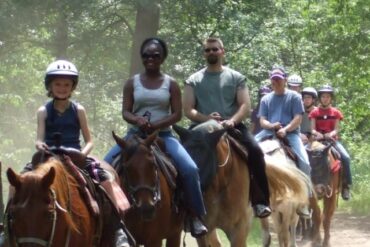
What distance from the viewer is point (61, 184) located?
642cm

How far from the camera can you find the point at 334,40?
2203 cm

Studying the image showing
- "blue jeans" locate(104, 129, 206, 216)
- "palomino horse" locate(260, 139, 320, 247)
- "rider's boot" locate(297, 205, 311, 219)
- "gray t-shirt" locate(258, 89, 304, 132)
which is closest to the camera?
"blue jeans" locate(104, 129, 206, 216)

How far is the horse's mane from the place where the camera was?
625 centimetres

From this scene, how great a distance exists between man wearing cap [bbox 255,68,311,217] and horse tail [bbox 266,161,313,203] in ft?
4.14

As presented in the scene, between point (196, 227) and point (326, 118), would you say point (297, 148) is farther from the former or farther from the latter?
point (196, 227)

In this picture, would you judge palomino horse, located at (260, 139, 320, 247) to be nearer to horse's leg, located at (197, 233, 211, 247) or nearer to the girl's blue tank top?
horse's leg, located at (197, 233, 211, 247)

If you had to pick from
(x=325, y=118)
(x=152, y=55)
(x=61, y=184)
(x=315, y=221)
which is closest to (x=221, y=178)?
(x=152, y=55)

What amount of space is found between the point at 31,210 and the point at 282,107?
739 centimetres

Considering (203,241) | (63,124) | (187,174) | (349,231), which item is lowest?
(349,231)

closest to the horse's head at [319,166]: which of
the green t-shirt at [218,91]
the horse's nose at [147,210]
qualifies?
the green t-shirt at [218,91]

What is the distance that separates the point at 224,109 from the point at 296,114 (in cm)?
294

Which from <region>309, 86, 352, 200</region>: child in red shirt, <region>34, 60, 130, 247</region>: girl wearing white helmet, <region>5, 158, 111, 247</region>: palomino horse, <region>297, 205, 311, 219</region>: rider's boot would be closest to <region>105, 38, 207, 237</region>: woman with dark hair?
<region>34, 60, 130, 247</region>: girl wearing white helmet

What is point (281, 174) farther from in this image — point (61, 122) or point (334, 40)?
point (334, 40)

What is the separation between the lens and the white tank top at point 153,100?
8859 mm
